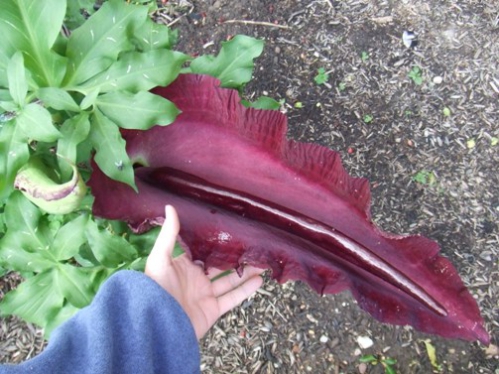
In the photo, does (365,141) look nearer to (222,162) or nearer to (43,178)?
(222,162)

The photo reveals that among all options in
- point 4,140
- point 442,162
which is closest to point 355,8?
point 442,162

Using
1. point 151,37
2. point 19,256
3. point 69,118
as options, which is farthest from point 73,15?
point 19,256

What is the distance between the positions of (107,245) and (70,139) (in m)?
0.26

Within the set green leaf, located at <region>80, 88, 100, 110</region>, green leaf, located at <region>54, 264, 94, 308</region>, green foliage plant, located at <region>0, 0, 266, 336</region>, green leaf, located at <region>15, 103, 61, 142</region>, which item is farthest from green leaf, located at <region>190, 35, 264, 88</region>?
green leaf, located at <region>54, 264, 94, 308</region>

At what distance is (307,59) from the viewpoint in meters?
2.02

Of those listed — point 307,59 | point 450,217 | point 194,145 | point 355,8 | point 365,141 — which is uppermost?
point 194,145

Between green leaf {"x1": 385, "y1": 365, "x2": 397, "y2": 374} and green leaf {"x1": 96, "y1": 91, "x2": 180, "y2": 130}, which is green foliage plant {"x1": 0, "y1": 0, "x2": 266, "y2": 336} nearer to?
green leaf {"x1": 96, "y1": 91, "x2": 180, "y2": 130}

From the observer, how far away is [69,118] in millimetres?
1064

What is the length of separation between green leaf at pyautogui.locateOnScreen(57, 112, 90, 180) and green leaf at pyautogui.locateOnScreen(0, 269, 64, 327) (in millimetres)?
341

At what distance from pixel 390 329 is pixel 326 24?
3.67ft

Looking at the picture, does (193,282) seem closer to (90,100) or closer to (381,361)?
(90,100)

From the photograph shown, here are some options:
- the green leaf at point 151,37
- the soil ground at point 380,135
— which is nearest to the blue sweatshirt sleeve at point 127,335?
the green leaf at point 151,37

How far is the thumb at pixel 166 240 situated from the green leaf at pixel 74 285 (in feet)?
0.67

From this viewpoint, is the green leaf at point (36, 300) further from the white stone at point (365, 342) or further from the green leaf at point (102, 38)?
the white stone at point (365, 342)
